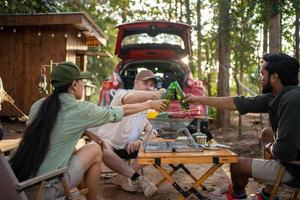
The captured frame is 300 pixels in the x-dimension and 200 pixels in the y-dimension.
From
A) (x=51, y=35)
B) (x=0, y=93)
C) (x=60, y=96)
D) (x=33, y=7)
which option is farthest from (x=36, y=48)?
(x=60, y=96)

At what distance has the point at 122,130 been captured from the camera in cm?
483

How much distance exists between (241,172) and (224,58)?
795 cm

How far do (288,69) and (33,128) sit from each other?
235cm

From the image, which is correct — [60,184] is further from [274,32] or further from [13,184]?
[274,32]

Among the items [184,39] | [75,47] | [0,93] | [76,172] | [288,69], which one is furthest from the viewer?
[75,47]

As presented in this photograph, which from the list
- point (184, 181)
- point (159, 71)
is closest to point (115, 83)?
point (159, 71)

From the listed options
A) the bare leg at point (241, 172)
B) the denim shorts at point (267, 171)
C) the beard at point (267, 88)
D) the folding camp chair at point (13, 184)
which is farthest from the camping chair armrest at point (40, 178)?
the beard at point (267, 88)

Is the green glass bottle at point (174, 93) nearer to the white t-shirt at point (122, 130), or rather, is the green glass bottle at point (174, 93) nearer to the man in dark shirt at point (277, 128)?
the white t-shirt at point (122, 130)

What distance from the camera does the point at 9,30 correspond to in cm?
1267

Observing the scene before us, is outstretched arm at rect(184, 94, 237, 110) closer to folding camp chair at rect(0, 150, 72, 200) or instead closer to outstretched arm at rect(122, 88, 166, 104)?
outstretched arm at rect(122, 88, 166, 104)

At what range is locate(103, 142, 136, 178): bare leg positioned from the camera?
4352mm

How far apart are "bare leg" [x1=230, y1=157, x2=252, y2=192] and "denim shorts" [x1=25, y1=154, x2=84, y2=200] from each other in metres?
1.42

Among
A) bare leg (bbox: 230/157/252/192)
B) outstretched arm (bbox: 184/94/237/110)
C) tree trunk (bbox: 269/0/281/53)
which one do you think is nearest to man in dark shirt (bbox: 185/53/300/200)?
bare leg (bbox: 230/157/252/192)

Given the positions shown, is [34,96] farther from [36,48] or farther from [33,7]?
[33,7]
